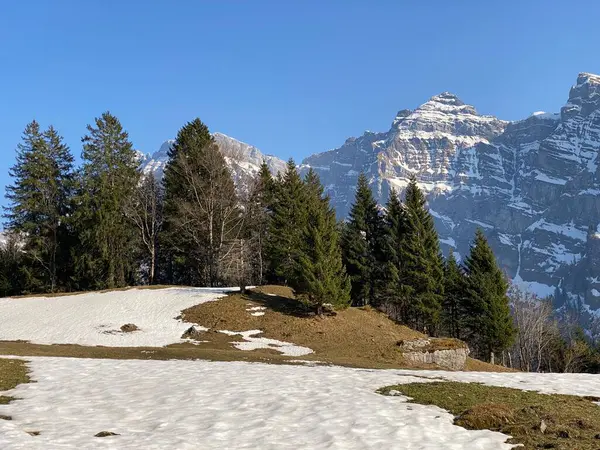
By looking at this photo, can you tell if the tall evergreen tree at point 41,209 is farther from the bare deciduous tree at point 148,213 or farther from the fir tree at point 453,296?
the fir tree at point 453,296

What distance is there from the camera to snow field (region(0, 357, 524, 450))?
8.40 m

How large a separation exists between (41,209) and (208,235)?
19.7 m

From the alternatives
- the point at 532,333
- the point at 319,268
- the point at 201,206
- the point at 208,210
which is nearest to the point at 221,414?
Result: the point at 319,268

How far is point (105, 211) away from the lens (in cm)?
5312

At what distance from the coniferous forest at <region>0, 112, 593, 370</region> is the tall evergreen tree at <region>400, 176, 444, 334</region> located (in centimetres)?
14

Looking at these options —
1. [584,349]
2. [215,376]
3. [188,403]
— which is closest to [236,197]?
[215,376]

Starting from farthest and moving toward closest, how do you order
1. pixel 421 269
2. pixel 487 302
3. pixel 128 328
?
pixel 421 269 < pixel 487 302 < pixel 128 328

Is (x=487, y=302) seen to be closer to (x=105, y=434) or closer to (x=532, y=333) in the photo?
(x=532, y=333)

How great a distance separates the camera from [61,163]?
2229 inches

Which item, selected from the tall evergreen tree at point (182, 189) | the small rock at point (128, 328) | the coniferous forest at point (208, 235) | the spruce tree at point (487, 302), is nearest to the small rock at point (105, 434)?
the small rock at point (128, 328)

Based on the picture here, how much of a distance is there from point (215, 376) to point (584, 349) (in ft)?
213

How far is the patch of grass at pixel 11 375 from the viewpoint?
41.1ft

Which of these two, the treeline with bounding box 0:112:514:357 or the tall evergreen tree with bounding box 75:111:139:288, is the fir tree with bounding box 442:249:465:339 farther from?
the tall evergreen tree with bounding box 75:111:139:288

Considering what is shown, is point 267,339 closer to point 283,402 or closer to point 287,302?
point 287,302
